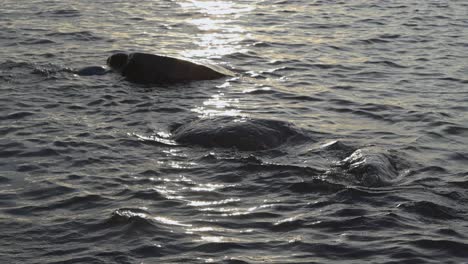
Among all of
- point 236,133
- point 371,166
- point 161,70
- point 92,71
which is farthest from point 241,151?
point 92,71

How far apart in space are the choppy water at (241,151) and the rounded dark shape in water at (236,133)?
0.41ft

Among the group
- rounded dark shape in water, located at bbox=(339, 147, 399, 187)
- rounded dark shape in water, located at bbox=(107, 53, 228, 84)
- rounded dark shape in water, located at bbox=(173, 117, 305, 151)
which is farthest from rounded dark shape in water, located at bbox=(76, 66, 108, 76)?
rounded dark shape in water, located at bbox=(339, 147, 399, 187)

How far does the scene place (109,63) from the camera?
1449cm

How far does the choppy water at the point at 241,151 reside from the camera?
746cm

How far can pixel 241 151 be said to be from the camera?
9930 mm

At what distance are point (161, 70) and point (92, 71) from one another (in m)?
1.35

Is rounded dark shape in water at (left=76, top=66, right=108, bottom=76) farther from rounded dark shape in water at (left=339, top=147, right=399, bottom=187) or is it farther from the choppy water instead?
rounded dark shape in water at (left=339, top=147, right=399, bottom=187)

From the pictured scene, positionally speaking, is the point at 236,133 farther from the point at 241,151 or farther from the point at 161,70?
the point at 161,70

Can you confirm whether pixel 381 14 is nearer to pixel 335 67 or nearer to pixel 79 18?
pixel 335 67

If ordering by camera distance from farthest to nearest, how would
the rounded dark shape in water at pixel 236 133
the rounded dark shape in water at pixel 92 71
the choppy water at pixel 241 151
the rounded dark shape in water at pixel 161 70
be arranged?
1. the rounded dark shape in water at pixel 92 71
2. the rounded dark shape in water at pixel 161 70
3. the rounded dark shape in water at pixel 236 133
4. the choppy water at pixel 241 151

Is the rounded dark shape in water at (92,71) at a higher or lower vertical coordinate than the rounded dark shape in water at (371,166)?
higher

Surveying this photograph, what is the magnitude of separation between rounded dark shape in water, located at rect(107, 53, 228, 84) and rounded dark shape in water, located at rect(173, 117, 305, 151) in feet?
8.86

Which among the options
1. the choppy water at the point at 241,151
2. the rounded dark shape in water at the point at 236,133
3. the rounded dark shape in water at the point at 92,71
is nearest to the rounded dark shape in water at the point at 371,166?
the choppy water at the point at 241,151

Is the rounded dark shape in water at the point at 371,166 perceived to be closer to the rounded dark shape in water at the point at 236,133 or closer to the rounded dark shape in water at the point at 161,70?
the rounded dark shape in water at the point at 236,133
